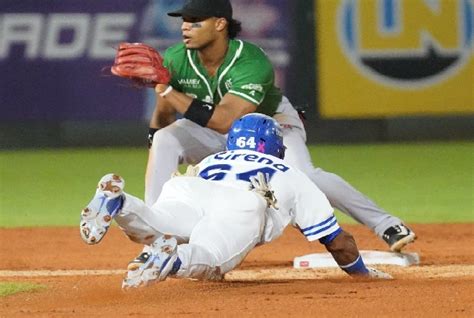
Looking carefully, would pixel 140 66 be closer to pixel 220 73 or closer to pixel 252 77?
pixel 220 73

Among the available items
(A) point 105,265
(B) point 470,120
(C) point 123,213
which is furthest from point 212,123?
(B) point 470,120

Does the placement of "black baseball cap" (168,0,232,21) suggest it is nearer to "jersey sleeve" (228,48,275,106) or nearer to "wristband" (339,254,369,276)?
"jersey sleeve" (228,48,275,106)

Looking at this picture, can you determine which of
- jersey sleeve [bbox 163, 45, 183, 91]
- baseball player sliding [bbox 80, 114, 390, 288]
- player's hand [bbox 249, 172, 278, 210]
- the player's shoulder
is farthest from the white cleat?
jersey sleeve [bbox 163, 45, 183, 91]

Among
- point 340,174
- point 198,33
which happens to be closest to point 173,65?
point 198,33

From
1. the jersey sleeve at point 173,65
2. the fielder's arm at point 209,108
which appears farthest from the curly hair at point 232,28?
the fielder's arm at point 209,108

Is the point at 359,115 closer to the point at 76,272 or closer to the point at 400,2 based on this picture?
the point at 400,2

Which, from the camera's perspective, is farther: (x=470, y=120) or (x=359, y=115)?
(x=470, y=120)

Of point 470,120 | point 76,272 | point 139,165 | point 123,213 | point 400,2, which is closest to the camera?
point 123,213

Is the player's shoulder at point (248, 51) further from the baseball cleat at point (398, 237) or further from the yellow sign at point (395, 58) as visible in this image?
the yellow sign at point (395, 58)
